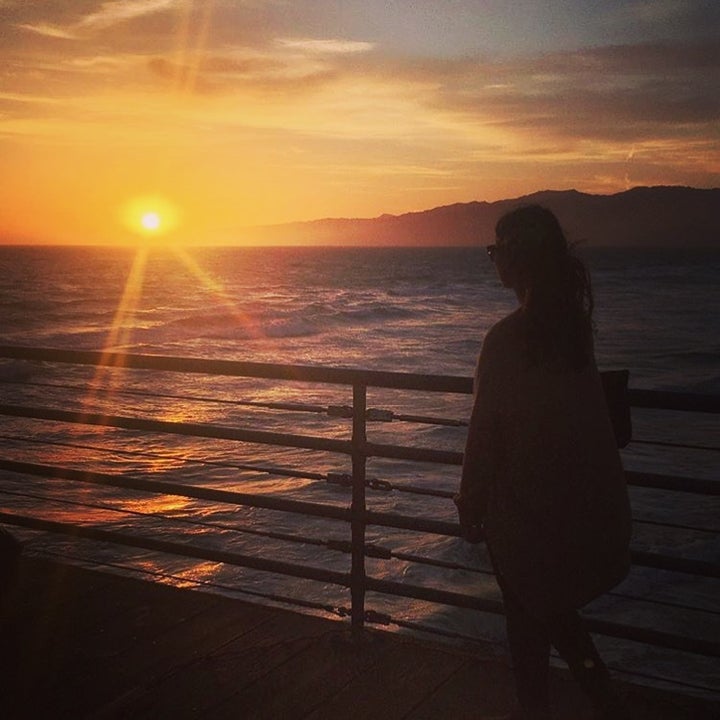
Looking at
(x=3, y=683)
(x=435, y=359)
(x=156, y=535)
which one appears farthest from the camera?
(x=435, y=359)

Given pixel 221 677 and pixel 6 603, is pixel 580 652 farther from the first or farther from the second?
pixel 6 603

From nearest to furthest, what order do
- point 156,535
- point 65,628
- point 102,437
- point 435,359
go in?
point 65,628 → point 156,535 → point 102,437 → point 435,359

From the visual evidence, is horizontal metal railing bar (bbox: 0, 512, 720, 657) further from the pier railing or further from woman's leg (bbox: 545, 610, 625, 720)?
woman's leg (bbox: 545, 610, 625, 720)

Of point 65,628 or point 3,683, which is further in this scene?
point 65,628

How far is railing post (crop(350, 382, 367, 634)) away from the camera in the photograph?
3.38 meters

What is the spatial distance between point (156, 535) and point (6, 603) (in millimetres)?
6260

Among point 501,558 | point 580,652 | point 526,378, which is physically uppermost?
point 526,378

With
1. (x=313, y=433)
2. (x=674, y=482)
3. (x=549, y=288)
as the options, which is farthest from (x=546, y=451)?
(x=313, y=433)

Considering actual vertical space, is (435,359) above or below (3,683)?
below

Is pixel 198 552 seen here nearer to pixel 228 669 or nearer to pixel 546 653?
pixel 228 669

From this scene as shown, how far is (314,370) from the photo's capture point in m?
3.43

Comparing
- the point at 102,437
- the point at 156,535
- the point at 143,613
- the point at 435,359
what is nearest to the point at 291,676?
the point at 143,613

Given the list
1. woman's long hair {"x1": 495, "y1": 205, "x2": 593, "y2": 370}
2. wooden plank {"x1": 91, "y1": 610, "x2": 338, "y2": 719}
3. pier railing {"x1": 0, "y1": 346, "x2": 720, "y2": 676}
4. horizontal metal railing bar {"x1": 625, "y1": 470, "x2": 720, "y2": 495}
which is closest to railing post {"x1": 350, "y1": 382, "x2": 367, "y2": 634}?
pier railing {"x1": 0, "y1": 346, "x2": 720, "y2": 676}

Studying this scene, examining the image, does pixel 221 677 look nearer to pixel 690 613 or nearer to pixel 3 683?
pixel 3 683
